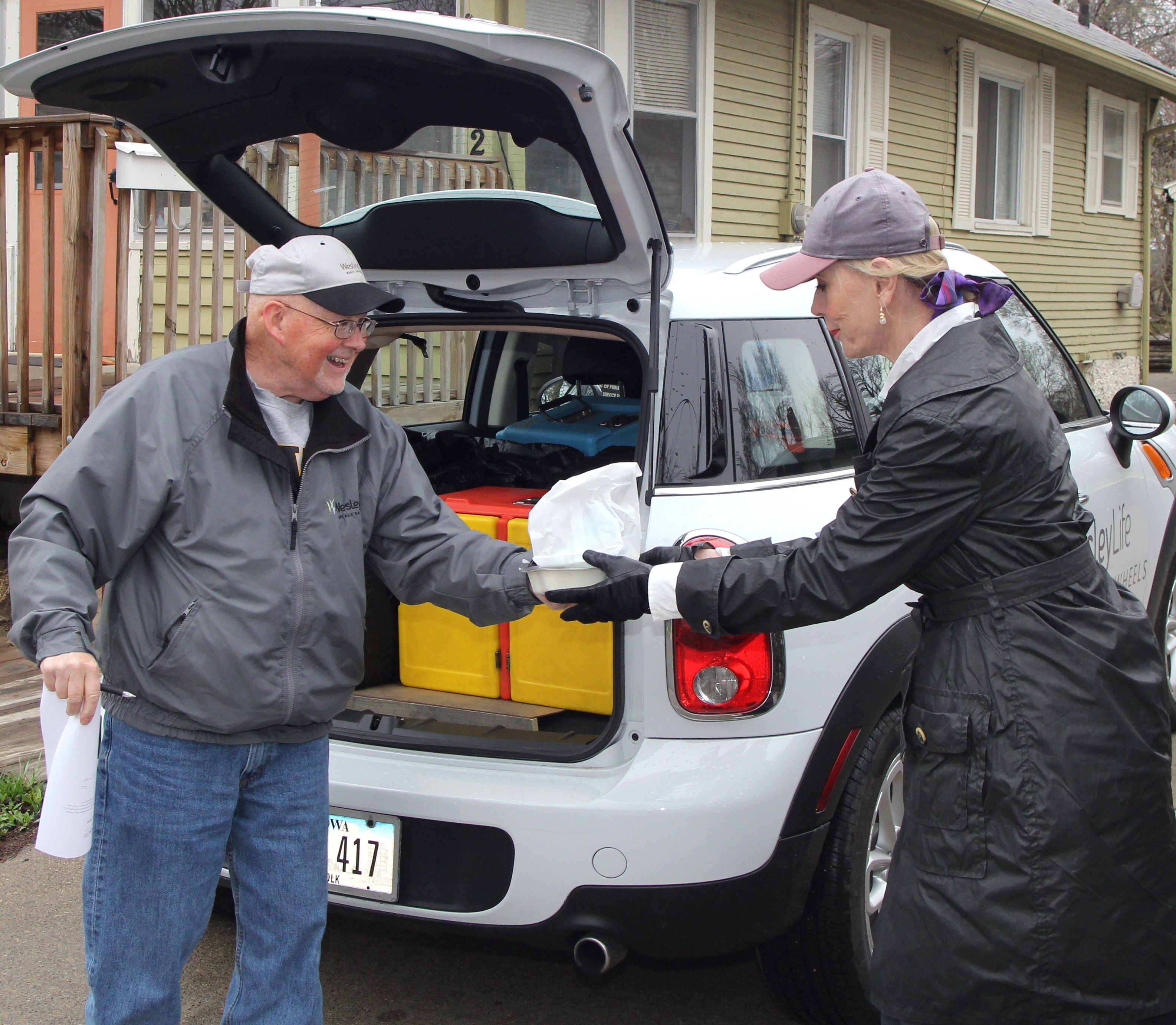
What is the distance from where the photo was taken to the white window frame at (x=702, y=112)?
35.0 feet

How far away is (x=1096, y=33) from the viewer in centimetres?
1695

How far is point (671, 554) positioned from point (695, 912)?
76cm

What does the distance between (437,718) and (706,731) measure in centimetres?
81

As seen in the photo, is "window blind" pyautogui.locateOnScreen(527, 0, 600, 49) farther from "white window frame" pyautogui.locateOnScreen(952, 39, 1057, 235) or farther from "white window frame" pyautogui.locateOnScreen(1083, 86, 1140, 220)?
"white window frame" pyautogui.locateOnScreen(1083, 86, 1140, 220)

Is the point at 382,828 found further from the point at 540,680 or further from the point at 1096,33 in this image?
the point at 1096,33

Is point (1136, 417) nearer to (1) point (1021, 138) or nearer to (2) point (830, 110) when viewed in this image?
(2) point (830, 110)

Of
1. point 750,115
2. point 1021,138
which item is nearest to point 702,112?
point 750,115

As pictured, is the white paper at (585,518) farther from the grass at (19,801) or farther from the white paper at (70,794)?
the grass at (19,801)

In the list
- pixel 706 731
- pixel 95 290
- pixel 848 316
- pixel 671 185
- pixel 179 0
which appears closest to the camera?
pixel 848 316

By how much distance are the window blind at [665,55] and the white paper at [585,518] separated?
854 cm

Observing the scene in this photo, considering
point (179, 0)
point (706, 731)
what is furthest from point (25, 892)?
point (179, 0)

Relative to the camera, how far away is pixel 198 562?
233cm

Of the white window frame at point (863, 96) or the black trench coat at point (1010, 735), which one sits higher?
the white window frame at point (863, 96)

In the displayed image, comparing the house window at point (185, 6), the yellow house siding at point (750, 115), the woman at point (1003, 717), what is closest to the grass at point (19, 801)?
the woman at point (1003, 717)
